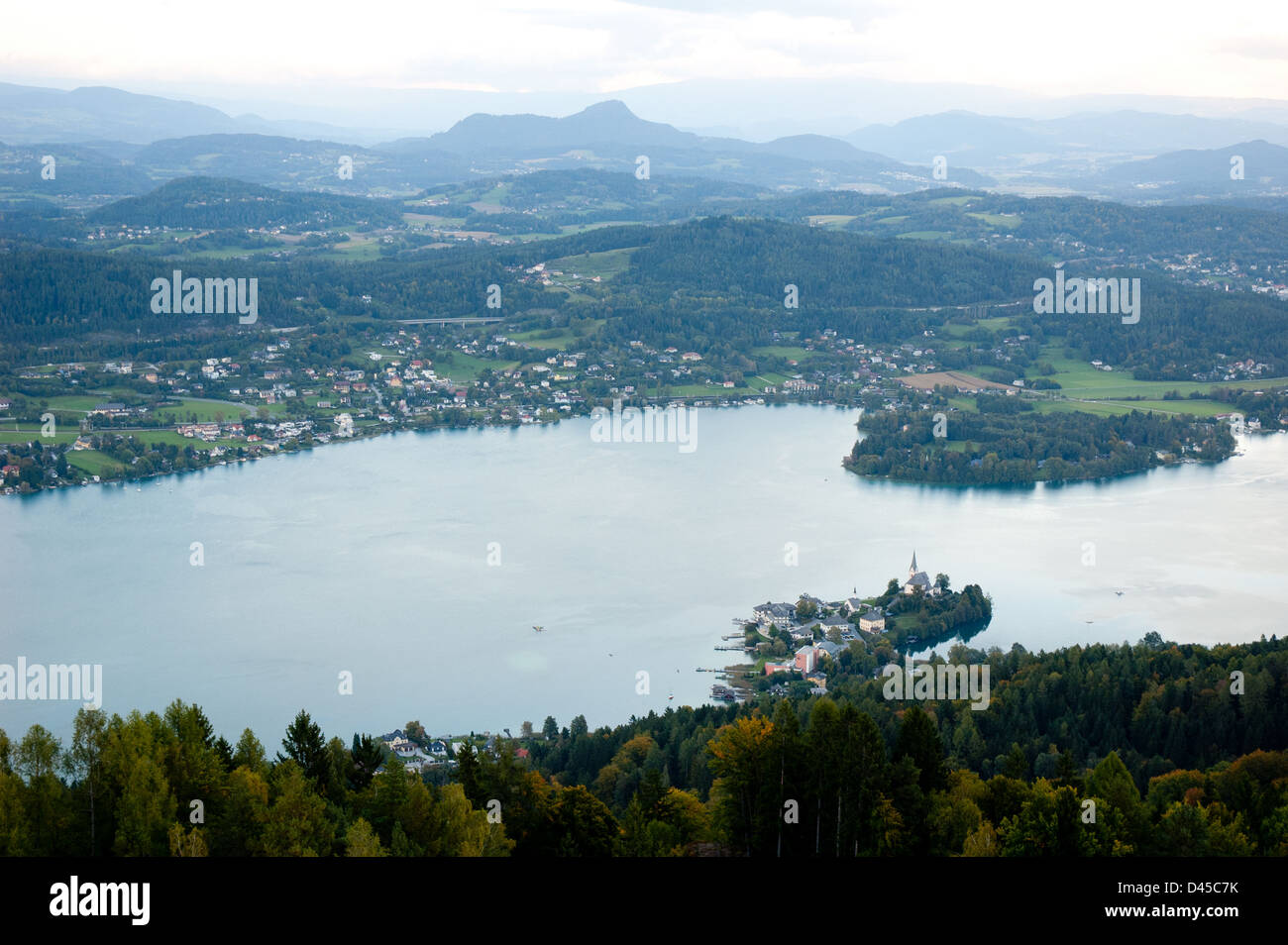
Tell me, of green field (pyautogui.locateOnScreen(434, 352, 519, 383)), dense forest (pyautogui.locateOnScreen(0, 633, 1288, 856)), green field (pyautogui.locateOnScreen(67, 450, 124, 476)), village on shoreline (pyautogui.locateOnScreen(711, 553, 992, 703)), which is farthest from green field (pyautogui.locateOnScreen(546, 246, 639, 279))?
dense forest (pyautogui.locateOnScreen(0, 633, 1288, 856))

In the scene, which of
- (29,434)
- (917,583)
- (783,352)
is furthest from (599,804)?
(783,352)

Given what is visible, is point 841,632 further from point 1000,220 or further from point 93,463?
point 1000,220

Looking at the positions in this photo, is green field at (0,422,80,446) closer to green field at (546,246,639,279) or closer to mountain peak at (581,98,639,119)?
green field at (546,246,639,279)

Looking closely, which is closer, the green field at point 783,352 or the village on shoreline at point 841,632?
the village on shoreline at point 841,632

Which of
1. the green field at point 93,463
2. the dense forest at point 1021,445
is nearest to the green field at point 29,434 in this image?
the green field at point 93,463

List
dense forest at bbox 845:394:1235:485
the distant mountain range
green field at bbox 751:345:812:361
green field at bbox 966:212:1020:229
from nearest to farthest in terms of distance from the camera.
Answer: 1. dense forest at bbox 845:394:1235:485
2. green field at bbox 751:345:812:361
3. green field at bbox 966:212:1020:229
4. the distant mountain range

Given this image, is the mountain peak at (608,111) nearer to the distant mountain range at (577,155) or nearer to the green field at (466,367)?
the distant mountain range at (577,155)
